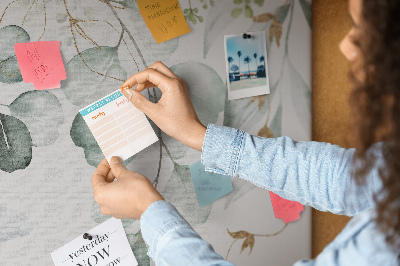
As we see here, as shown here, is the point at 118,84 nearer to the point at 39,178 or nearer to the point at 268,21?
the point at 39,178

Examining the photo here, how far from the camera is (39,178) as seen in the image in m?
0.62

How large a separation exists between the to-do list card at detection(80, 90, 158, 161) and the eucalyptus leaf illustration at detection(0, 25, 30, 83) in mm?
128

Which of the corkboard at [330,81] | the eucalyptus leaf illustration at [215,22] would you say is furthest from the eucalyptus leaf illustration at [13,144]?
the corkboard at [330,81]

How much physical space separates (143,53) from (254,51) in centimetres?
24

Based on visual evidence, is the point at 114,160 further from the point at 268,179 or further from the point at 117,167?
the point at 268,179

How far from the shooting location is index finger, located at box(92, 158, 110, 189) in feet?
2.03

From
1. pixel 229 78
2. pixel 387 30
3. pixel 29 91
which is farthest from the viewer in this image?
pixel 229 78

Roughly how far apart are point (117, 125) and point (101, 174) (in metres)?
0.09

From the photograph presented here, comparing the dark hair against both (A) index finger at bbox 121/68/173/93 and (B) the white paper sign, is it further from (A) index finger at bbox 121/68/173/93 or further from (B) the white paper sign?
(B) the white paper sign

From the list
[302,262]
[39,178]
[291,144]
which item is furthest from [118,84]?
[302,262]

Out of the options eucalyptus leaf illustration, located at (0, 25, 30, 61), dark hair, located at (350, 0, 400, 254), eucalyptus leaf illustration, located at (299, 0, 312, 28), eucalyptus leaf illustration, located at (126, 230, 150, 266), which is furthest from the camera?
eucalyptus leaf illustration, located at (299, 0, 312, 28)

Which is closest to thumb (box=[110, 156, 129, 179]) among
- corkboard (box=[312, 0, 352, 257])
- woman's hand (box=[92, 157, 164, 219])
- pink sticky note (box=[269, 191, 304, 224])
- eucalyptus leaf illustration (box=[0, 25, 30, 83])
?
woman's hand (box=[92, 157, 164, 219])

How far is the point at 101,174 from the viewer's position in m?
0.63

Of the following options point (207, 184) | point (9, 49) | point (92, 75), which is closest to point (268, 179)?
point (207, 184)
